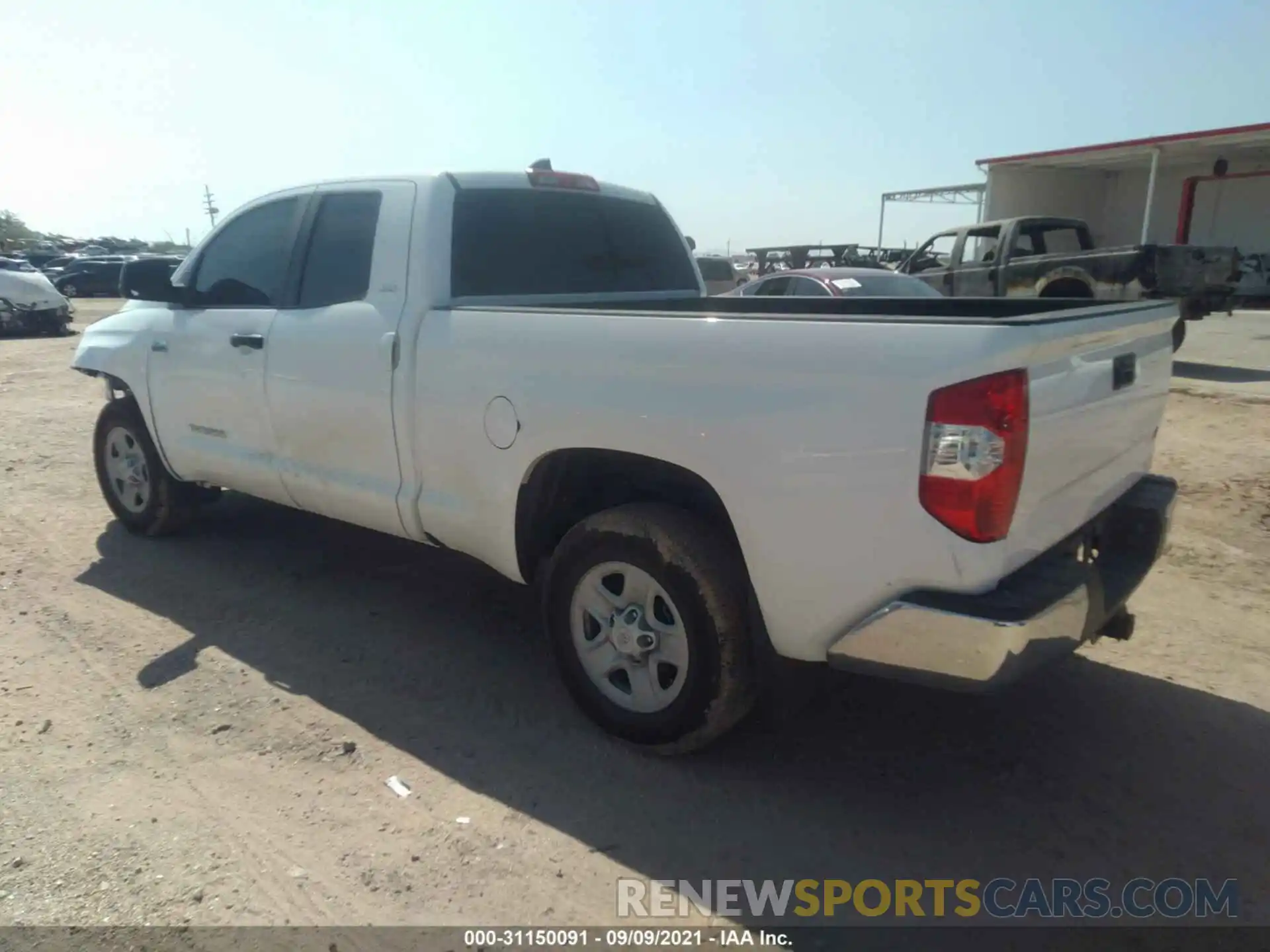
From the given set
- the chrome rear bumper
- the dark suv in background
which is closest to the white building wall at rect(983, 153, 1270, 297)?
the chrome rear bumper

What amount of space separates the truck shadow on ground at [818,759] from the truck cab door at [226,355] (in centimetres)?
75

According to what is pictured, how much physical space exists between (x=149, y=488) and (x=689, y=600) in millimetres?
3938

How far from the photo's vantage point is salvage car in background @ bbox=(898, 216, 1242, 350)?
11172 millimetres

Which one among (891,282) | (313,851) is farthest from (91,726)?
(891,282)

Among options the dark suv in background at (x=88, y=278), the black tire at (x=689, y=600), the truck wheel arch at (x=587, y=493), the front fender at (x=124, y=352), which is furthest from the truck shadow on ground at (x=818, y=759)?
the dark suv in background at (x=88, y=278)

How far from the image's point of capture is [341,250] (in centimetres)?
421

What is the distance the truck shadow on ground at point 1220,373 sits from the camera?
11.2 metres

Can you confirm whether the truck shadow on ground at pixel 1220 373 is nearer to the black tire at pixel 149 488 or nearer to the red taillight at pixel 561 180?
the red taillight at pixel 561 180

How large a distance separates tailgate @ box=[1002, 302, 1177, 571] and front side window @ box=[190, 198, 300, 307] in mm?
3485

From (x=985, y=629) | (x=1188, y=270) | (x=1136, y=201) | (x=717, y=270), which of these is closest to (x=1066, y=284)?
(x=1188, y=270)

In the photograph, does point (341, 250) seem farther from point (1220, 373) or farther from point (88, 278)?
point (88, 278)

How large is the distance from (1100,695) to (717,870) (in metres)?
1.91

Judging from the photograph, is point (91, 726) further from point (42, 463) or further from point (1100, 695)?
point (42, 463)

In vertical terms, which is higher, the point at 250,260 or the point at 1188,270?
the point at 250,260
